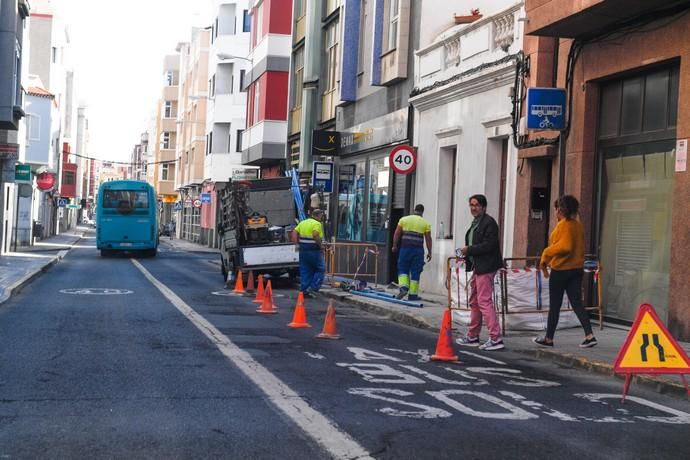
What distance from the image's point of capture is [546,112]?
15305 mm

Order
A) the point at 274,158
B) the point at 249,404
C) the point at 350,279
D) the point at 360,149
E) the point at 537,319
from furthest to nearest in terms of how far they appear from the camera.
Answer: the point at 274,158, the point at 360,149, the point at 350,279, the point at 537,319, the point at 249,404

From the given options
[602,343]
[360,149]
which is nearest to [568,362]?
[602,343]

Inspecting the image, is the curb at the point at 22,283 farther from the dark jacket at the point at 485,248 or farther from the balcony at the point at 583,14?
the balcony at the point at 583,14

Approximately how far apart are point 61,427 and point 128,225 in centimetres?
3511

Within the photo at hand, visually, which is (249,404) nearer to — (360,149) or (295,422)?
(295,422)

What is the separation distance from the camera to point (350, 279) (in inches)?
881

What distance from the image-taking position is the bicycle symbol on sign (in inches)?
601

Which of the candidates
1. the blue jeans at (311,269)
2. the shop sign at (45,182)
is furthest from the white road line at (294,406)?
the shop sign at (45,182)

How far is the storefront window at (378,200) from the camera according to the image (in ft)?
81.5

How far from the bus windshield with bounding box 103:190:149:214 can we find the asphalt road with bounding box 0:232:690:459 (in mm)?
28034

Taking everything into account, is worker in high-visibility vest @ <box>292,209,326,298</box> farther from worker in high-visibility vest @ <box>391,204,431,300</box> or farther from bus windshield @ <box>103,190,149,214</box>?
bus windshield @ <box>103,190,149,214</box>

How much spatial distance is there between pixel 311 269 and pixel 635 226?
7364 mm

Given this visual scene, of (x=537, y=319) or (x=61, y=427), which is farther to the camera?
(x=537, y=319)

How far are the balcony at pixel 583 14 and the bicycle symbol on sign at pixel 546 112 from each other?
1.12 m
